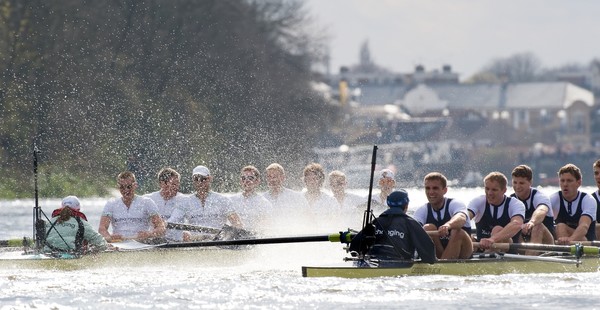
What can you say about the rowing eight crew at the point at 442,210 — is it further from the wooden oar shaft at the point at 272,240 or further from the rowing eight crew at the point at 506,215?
the wooden oar shaft at the point at 272,240

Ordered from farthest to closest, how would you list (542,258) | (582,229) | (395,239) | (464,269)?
(582,229)
(542,258)
(464,269)
(395,239)

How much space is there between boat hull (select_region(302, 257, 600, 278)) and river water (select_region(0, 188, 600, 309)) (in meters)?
0.10

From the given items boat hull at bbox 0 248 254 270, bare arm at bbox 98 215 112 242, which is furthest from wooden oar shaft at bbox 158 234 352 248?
bare arm at bbox 98 215 112 242

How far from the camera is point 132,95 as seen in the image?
54.0 metres

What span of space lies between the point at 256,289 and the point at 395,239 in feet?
6.02

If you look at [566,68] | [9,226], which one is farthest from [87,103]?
[566,68]

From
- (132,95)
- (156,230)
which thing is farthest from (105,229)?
(132,95)

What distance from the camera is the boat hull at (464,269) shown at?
19.8 metres

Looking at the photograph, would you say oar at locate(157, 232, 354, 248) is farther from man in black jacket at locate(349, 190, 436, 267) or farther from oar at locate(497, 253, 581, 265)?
oar at locate(497, 253, 581, 265)

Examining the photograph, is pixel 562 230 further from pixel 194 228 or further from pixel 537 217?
pixel 194 228

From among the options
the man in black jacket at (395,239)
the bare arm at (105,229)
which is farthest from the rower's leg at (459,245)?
the bare arm at (105,229)

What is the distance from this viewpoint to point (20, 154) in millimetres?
51406

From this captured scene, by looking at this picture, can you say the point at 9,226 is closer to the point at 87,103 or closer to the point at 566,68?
the point at 87,103

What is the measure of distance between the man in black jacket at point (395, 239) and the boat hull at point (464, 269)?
106mm
